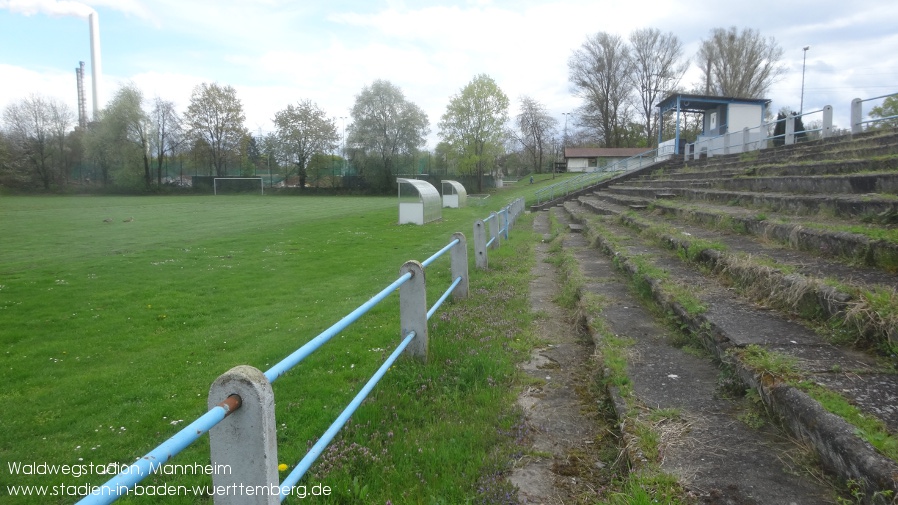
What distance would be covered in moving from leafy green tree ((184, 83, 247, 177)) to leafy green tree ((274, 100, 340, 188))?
5608 mm

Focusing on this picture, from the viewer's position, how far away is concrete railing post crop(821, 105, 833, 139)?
14.2 metres

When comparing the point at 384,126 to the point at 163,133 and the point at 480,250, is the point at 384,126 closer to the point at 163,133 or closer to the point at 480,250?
the point at 163,133

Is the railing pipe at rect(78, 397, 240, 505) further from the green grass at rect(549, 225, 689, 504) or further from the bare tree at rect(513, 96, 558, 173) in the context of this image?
the bare tree at rect(513, 96, 558, 173)

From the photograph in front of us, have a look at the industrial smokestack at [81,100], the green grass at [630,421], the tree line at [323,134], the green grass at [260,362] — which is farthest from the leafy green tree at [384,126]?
the green grass at [630,421]

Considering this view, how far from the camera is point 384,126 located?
5278 centimetres

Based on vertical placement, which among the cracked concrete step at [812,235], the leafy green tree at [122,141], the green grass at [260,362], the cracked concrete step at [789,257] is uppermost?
the leafy green tree at [122,141]

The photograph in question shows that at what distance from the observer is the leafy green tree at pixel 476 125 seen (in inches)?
2024

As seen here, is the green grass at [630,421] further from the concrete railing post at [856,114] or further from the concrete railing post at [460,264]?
the concrete railing post at [856,114]

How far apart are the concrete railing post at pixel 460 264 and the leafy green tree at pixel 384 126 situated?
152ft

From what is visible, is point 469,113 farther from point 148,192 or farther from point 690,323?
point 690,323

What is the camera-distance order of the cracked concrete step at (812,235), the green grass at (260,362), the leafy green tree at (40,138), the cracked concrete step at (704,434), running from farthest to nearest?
the leafy green tree at (40,138) → the cracked concrete step at (812,235) → the green grass at (260,362) → the cracked concrete step at (704,434)

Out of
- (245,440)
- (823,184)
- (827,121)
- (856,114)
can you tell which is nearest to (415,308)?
(245,440)

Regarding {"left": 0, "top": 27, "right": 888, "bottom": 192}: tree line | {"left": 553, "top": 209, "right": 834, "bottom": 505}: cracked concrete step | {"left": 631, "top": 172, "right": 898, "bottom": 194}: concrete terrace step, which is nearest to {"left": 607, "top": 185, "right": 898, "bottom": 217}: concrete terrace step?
{"left": 631, "top": 172, "right": 898, "bottom": 194}: concrete terrace step

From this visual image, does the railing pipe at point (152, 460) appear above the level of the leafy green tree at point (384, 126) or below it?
below
